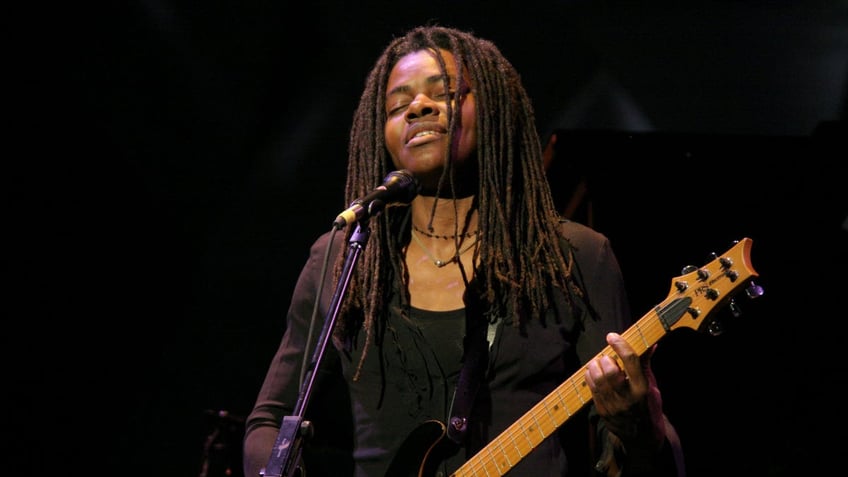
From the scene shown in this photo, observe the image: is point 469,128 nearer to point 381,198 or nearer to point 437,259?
point 437,259

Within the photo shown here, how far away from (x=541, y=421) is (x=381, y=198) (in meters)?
0.75

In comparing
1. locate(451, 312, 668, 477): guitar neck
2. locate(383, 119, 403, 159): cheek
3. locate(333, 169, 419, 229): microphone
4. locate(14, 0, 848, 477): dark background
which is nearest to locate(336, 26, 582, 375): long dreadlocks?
locate(383, 119, 403, 159): cheek

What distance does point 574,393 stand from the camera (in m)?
2.14

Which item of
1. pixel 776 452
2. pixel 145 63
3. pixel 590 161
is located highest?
pixel 145 63

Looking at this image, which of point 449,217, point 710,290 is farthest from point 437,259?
point 710,290

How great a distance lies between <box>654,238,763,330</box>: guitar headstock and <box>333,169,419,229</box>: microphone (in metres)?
0.74

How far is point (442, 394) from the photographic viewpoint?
2.30 meters

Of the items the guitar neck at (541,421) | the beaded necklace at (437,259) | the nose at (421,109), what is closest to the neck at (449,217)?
the beaded necklace at (437,259)

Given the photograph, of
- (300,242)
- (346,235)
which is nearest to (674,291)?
Result: (346,235)

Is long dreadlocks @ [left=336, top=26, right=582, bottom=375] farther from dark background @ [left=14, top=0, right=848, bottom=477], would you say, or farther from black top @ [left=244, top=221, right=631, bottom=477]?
dark background @ [left=14, top=0, right=848, bottom=477]

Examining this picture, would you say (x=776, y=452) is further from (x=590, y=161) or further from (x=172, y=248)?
(x=172, y=248)

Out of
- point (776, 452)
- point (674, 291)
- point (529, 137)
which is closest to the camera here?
point (674, 291)

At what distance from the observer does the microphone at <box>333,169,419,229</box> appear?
190 cm

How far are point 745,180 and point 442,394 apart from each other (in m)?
1.97
